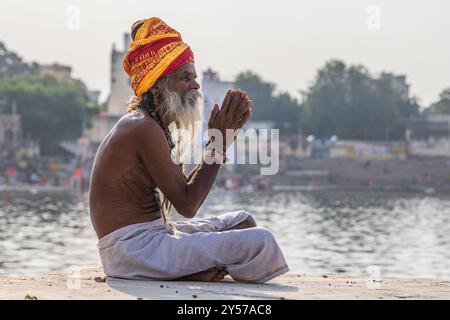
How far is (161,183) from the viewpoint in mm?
4445

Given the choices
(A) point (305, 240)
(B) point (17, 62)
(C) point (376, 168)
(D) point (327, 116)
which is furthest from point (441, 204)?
(B) point (17, 62)

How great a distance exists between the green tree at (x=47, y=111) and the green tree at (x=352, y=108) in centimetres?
1527

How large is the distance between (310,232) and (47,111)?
3468cm

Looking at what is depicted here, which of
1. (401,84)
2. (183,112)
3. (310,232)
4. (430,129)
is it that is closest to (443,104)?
(430,129)

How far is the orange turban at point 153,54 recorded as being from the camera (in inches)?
179

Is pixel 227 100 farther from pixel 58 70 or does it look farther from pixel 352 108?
pixel 58 70

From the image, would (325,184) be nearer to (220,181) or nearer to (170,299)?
(220,181)

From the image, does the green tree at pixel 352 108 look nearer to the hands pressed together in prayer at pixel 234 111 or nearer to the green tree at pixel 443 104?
the green tree at pixel 443 104

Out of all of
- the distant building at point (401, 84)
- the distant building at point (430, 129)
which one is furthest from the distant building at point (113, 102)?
the distant building at point (401, 84)

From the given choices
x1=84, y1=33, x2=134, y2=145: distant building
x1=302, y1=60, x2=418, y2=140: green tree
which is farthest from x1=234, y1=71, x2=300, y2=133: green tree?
x1=84, y1=33, x2=134, y2=145: distant building
